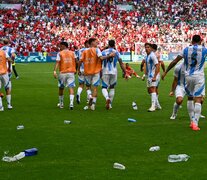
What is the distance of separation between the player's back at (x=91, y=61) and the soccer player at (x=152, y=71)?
1.55 m

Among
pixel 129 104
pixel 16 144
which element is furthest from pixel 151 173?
pixel 129 104

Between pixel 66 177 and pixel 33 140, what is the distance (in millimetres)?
3531

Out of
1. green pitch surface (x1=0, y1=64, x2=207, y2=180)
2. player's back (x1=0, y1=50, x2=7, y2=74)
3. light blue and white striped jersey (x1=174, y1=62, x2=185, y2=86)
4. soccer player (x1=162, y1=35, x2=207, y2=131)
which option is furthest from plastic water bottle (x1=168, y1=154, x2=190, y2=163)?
player's back (x1=0, y1=50, x2=7, y2=74)

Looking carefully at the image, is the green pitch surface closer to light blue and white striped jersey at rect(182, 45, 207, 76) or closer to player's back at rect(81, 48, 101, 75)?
player's back at rect(81, 48, 101, 75)

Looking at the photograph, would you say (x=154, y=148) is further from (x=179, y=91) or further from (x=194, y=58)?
(x=179, y=91)

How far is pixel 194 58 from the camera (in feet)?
42.8

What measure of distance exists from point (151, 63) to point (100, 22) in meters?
48.1

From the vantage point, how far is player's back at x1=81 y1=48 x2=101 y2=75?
1795 cm

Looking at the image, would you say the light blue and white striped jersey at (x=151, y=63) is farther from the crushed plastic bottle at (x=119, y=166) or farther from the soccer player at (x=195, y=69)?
the crushed plastic bottle at (x=119, y=166)

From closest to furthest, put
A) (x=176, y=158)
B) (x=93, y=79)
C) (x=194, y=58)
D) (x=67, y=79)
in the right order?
(x=176, y=158), (x=194, y=58), (x=93, y=79), (x=67, y=79)

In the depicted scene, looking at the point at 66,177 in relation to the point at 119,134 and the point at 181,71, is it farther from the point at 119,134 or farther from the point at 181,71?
the point at 181,71

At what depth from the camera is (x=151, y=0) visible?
72.1 m

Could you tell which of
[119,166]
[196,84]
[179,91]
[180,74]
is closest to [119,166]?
[119,166]

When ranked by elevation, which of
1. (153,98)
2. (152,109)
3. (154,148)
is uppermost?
(154,148)
